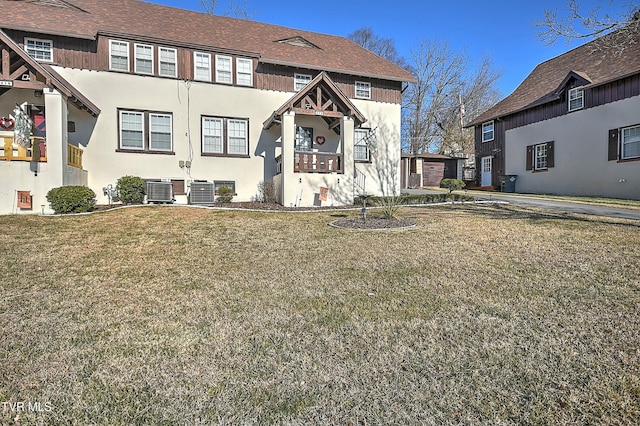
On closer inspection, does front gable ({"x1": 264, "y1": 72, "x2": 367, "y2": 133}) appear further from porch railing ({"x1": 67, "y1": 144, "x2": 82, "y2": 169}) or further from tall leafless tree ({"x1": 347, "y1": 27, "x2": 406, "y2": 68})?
tall leafless tree ({"x1": 347, "y1": 27, "x2": 406, "y2": 68})

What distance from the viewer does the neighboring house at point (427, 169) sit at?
27844mm

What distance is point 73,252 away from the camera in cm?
598

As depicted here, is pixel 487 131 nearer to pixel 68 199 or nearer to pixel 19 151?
pixel 68 199

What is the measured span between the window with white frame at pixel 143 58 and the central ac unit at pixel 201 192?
196 inches

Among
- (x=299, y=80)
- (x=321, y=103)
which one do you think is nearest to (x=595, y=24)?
(x=321, y=103)

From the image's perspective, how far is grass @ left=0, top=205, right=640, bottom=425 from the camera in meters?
2.13

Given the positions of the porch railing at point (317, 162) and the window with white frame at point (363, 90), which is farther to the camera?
the window with white frame at point (363, 90)

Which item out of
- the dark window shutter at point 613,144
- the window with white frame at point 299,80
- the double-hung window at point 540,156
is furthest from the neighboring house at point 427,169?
the window with white frame at point 299,80

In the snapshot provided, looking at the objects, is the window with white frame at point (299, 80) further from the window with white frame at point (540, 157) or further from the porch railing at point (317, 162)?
the window with white frame at point (540, 157)

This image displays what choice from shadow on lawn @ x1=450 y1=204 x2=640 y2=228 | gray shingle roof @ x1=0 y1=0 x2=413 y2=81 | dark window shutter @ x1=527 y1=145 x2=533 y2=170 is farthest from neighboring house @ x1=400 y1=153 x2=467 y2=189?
shadow on lawn @ x1=450 y1=204 x2=640 y2=228

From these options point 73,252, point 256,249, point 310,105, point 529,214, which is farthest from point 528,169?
point 73,252

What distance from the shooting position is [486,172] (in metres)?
25.3

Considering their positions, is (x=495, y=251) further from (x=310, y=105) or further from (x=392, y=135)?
(x=392, y=135)

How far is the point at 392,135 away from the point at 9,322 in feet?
55.0
